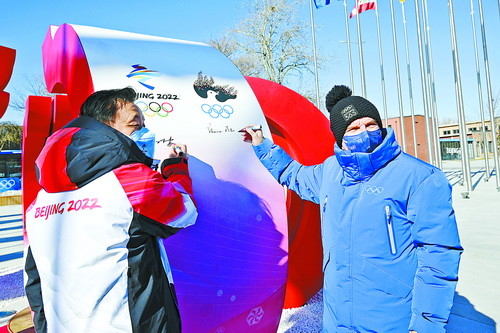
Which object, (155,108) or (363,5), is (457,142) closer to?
(363,5)

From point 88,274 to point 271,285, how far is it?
144cm

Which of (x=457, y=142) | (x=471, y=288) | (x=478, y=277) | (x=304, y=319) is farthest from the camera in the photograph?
(x=457, y=142)

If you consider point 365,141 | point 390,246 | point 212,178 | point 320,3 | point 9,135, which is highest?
point 320,3

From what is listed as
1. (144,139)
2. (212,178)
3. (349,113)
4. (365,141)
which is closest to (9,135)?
(212,178)

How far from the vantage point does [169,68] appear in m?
2.46

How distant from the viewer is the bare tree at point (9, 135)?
27.5 metres

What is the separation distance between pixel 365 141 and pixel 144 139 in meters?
1.11

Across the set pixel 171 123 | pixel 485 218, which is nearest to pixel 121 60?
pixel 171 123

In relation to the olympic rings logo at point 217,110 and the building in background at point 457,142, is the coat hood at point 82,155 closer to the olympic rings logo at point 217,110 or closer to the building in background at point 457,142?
the olympic rings logo at point 217,110

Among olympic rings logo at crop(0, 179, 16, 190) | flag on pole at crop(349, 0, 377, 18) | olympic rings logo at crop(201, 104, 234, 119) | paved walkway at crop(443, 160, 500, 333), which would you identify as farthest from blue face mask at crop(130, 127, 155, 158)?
olympic rings logo at crop(0, 179, 16, 190)

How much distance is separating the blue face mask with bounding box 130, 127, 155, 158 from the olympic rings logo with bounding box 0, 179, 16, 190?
22823 mm

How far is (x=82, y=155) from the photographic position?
1449 mm

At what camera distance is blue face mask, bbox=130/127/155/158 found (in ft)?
6.07

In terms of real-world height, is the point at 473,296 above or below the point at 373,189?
below
